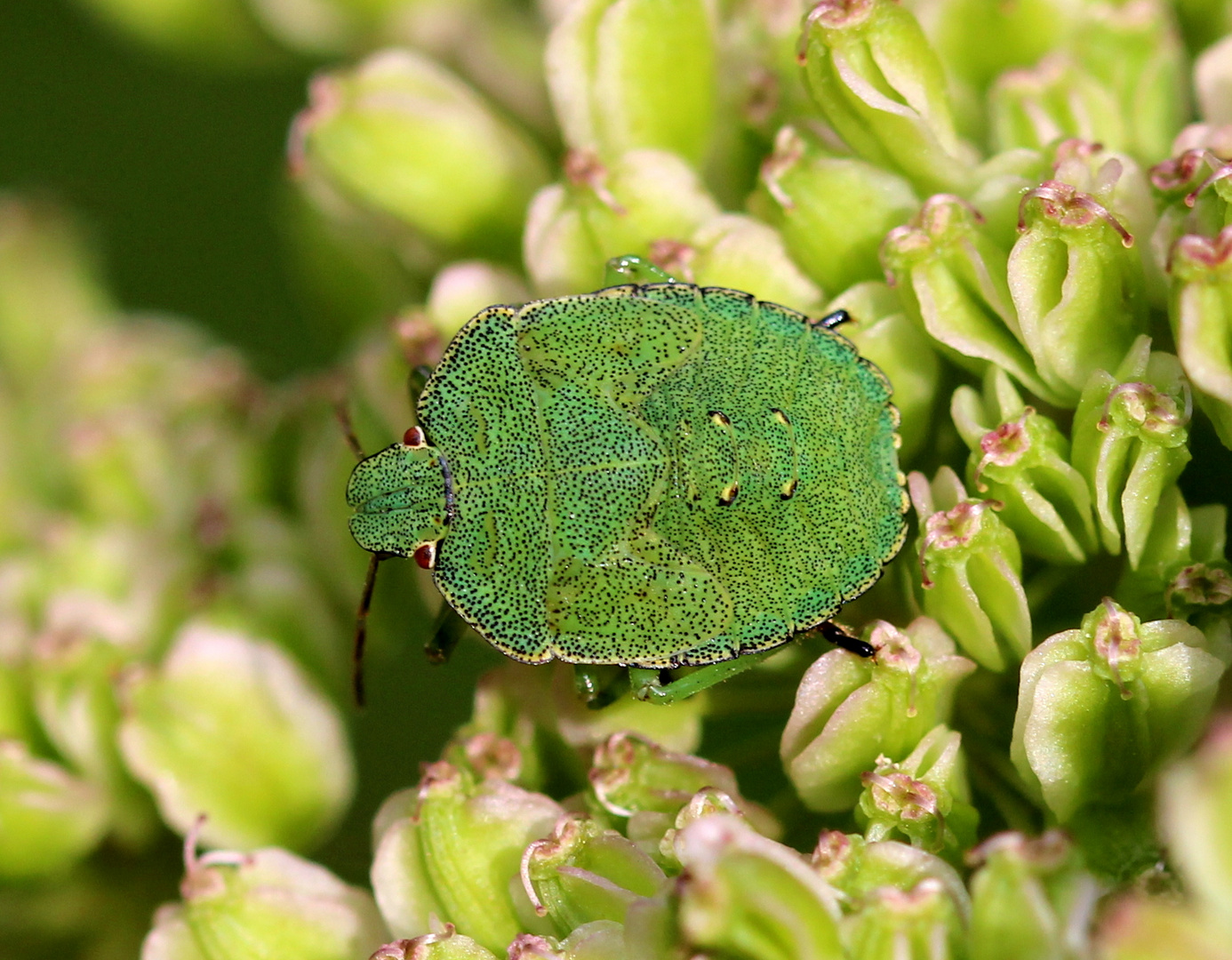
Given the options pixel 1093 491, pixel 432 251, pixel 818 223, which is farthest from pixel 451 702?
pixel 1093 491

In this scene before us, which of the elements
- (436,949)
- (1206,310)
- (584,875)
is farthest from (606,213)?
(436,949)

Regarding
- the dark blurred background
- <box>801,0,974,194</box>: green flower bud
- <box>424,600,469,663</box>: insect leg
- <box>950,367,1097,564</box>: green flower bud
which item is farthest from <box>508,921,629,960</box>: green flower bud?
the dark blurred background

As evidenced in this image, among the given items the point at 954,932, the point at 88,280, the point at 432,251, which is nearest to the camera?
the point at 954,932

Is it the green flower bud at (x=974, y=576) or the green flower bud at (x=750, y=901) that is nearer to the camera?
the green flower bud at (x=750, y=901)

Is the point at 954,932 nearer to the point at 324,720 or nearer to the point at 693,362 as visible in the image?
the point at 693,362

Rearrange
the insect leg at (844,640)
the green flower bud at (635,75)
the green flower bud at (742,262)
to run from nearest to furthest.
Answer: the insect leg at (844,640) < the green flower bud at (742,262) < the green flower bud at (635,75)

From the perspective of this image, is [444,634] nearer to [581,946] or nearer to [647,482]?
[647,482]

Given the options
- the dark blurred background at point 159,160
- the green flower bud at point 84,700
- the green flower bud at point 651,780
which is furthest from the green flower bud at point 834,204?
the dark blurred background at point 159,160

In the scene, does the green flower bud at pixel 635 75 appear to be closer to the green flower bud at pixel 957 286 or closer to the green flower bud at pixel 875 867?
the green flower bud at pixel 957 286
